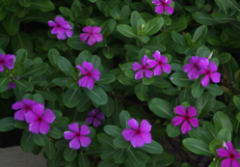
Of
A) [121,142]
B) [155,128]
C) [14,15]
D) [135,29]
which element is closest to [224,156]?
[121,142]

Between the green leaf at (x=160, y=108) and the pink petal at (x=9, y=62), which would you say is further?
the green leaf at (x=160, y=108)

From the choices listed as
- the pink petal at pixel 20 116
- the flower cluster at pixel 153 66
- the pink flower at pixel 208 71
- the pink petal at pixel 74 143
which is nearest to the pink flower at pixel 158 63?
the flower cluster at pixel 153 66

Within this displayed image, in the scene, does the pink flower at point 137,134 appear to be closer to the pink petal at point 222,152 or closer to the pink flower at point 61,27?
the pink petal at point 222,152

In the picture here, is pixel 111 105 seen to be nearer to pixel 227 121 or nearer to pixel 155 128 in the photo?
pixel 155 128

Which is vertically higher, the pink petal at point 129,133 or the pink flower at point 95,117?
the pink petal at point 129,133

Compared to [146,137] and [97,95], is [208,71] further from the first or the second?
[97,95]

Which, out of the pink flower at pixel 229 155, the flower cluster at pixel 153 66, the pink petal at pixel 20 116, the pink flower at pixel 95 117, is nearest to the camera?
the pink flower at pixel 229 155

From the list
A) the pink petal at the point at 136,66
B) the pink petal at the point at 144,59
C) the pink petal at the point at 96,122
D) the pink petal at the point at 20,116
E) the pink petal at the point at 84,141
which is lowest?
the pink petal at the point at 96,122

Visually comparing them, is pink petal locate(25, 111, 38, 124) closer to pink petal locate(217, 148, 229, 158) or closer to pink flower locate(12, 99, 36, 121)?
pink flower locate(12, 99, 36, 121)

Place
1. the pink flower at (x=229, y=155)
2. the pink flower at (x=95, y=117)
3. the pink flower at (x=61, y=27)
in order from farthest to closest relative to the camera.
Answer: the pink flower at (x=95, y=117) → the pink flower at (x=61, y=27) → the pink flower at (x=229, y=155)
